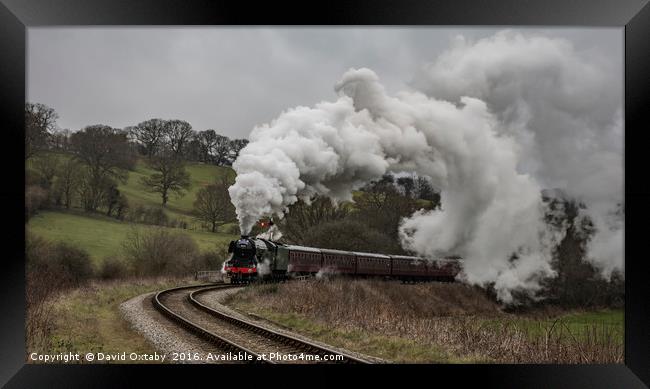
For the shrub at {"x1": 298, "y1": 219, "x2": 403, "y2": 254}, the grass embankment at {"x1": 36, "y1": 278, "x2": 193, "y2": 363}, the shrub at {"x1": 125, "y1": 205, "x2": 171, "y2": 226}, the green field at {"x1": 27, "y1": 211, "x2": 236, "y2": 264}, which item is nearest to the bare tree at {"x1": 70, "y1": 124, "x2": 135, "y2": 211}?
the green field at {"x1": 27, "y1": 211, "x2": 236, "y2": 264}

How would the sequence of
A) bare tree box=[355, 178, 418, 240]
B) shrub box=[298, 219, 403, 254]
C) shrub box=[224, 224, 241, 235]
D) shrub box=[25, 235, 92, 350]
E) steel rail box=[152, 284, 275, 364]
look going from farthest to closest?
bare tree box=[355, 178, 418, 240]
shrub box=[298, 219, 403, 254]
shrub box=[224, 224, 241, 235]
shrub box=[25, 235, 92, 350]
steel rail box=[152, 284, 275, 364]

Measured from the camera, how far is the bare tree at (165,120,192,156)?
58.0 ft

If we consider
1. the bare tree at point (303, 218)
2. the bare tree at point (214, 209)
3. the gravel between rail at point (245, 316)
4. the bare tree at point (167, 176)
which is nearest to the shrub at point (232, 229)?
the bare tree at point (214, 209)

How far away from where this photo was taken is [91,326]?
9781 mm

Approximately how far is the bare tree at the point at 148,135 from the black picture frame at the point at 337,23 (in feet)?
36.3

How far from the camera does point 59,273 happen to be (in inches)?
610

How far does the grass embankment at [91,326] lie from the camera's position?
8.51 meters

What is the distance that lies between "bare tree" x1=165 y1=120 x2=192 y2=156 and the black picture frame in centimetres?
969

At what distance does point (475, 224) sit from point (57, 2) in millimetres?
15567

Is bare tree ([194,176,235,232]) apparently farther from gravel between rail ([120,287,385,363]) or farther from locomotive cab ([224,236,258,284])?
gravel between rail ([120,287,385,363])

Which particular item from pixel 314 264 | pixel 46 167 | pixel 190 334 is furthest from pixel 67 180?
pixel 190 334

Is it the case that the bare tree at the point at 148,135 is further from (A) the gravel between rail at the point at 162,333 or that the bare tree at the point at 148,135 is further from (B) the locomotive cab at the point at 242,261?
(A) the gravel between rail at the point at 162,333

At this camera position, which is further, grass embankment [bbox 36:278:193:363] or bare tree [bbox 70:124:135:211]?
bare tree [bbox 70:124:135:211]

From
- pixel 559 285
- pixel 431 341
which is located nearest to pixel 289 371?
pixel 431 341
